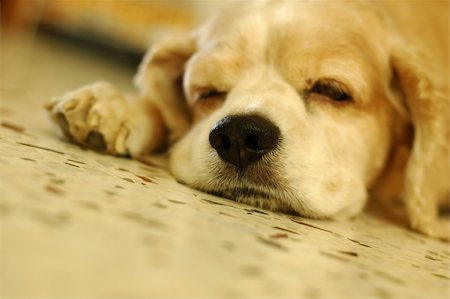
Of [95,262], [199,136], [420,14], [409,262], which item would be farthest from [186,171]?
[420,14]

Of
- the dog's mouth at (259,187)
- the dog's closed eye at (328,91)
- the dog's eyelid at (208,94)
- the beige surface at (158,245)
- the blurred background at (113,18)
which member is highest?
the blurred background at (113,18)

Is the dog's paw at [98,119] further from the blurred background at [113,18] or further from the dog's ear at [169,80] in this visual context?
the blurred background at [113,18]

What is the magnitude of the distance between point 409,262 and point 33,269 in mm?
840

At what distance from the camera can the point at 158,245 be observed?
773mm

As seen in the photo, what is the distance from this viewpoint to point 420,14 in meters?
2.22

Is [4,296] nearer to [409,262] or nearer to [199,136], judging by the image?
[409,262]

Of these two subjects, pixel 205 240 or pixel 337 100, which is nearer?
pixel 205 240

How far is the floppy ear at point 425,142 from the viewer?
5.87 ft

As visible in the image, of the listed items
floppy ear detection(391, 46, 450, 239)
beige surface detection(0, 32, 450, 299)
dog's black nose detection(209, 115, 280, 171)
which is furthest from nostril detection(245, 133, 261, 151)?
floppy ear detection(391, 46, 450, 239)

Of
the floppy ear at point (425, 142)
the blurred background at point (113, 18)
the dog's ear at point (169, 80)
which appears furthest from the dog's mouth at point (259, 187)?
the blurred background at point (113, 18)

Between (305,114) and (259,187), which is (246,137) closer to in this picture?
(259,187)

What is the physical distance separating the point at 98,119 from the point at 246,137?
0.50 m

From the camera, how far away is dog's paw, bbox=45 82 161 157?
165 cm

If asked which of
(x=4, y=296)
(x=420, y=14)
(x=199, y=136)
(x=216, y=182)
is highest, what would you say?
(x=420, y=14)
